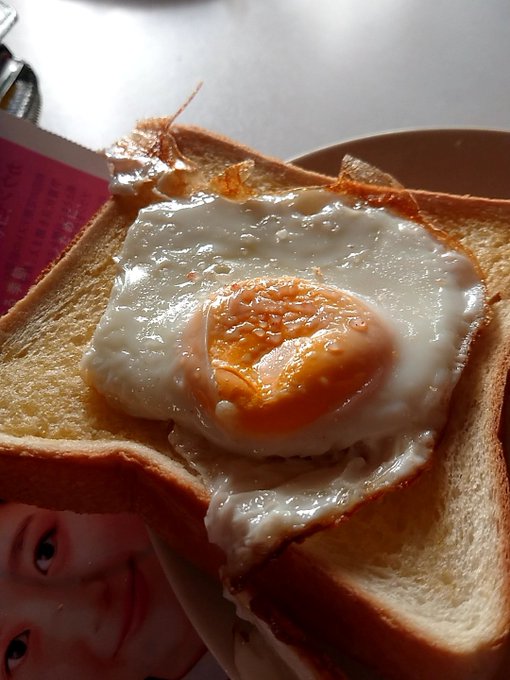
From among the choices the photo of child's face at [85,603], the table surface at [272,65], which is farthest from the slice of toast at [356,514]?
the table surface at [272,65]

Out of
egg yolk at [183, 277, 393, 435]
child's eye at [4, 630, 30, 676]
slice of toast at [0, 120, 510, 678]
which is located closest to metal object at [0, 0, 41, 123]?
slice of toast at [0, 120, 510, 678]

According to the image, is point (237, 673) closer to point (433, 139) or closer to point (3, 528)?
point (3, 528)

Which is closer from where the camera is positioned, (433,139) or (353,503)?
(353,503)

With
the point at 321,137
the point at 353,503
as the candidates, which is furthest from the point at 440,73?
the point at 353,503

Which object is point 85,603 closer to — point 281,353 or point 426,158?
point 281,353

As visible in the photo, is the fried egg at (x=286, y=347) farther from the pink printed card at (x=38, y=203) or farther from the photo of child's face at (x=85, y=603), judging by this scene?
the pink printed card at (x=38, y=203)

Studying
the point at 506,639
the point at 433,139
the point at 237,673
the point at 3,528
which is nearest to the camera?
the point at 506,639
